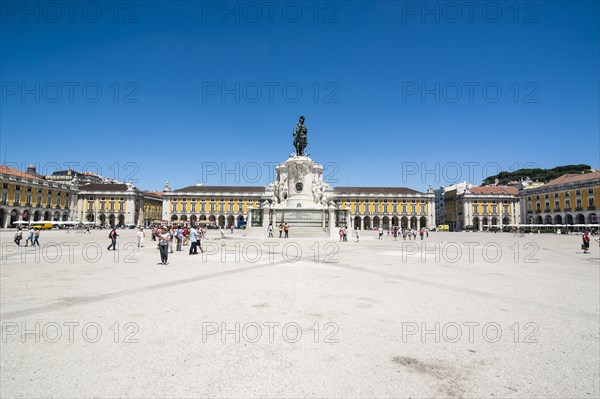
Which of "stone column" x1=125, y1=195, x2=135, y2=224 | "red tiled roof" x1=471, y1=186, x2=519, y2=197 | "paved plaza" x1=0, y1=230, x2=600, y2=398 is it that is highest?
"red tiled roof" x1=471, y1=186, x2=519, y2=197

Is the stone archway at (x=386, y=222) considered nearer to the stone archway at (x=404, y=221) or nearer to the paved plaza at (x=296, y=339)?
the stone archway at (x=404, y=221)

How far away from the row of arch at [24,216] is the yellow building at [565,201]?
9434cm

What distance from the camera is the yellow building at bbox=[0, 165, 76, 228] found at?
57.0m

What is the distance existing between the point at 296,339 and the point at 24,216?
244 feet

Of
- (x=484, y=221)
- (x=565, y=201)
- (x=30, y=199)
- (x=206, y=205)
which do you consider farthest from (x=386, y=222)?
(x=30, y=199)

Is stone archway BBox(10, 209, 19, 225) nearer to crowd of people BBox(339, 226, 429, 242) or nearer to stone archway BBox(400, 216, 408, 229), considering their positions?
crowd of people BBox(339, 226, 429, 242)

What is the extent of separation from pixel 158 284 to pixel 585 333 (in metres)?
7.50

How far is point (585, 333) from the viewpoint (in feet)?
14.7

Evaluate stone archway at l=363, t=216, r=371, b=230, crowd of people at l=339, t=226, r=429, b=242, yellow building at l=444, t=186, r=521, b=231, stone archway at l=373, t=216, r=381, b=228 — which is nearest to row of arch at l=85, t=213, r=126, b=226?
stone archway at l=363, t=216, r=371, b=230

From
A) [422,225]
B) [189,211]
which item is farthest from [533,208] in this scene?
[189,211]

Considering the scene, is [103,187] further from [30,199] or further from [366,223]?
[366,223]

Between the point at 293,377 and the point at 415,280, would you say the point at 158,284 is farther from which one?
the point at 415,280

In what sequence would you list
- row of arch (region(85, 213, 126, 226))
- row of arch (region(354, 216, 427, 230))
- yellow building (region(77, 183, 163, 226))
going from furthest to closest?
row of arch (region(354, 216, 427, 230)), row of arch (region(85, 213, 126, 226)), yellow building (region(77, 183, 163, 226))

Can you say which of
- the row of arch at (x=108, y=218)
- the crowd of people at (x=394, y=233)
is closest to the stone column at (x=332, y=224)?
the crowd of people at (x=394, y=233)
